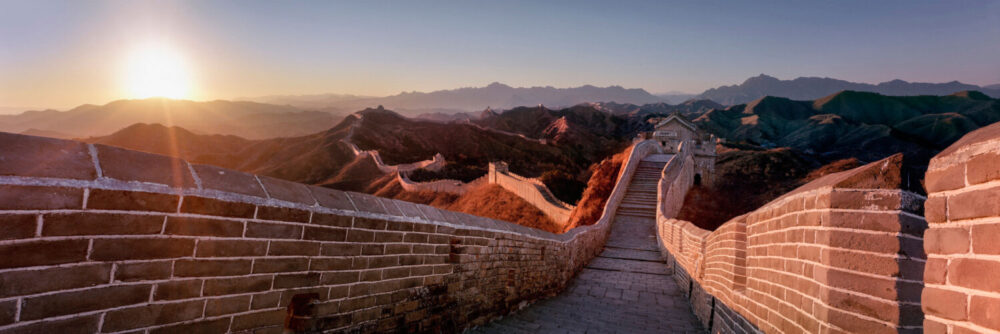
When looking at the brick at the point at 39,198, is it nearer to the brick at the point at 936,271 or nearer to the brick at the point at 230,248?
the brick at the point at 230,248

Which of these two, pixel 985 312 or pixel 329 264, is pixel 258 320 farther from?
pixel 985 312

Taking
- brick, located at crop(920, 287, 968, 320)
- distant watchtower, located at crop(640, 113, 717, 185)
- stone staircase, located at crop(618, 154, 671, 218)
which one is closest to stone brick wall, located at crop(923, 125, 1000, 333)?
brick, located at crop(920, 287, 968, 320)

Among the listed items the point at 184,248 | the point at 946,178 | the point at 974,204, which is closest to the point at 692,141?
the point at 946,178

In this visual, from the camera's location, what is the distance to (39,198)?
6.39 feet

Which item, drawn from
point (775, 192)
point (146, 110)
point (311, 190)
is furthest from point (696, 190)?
point (146, 110)

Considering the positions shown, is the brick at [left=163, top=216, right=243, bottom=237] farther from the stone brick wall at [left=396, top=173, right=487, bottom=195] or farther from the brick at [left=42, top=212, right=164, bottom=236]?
the stone brick wall at [left=396, top=173, right=487, bottom=195]

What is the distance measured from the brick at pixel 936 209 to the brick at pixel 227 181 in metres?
3.27

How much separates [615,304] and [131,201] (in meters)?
7.98

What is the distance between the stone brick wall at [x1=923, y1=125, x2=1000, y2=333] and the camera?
1.29m

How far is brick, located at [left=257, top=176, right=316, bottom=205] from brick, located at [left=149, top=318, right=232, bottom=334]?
81cm

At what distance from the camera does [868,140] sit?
75188 mm

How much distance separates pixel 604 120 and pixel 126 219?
106 m

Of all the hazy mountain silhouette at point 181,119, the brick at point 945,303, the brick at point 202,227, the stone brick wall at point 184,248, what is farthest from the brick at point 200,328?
the hazy mountain silhouette at point 181,119

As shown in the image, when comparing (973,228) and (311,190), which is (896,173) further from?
(311,190)
